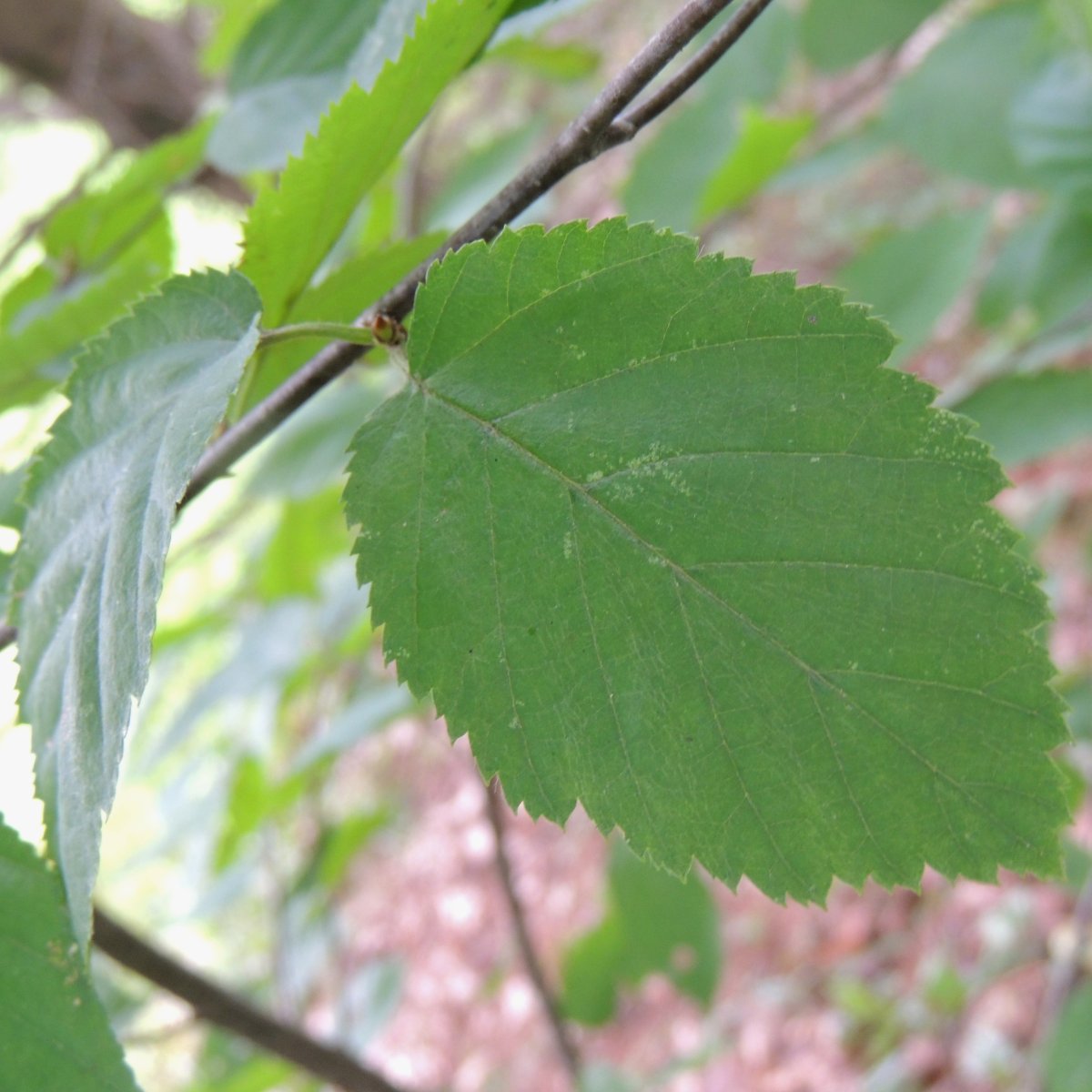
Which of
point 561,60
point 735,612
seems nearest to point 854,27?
point 561,60

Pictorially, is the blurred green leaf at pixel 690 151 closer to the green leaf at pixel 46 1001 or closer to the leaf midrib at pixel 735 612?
the leaf midrib at pixel 735 612

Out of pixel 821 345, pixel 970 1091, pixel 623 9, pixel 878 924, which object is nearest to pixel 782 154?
pixel 821 345

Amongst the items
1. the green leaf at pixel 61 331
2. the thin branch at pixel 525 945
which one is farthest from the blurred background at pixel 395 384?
the thin branch at pixel 525 945

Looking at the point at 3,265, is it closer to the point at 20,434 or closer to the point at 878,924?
the point at 20,434

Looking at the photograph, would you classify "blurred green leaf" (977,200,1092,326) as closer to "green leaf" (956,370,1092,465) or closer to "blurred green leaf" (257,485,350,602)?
"green leaf" (956,370,1092,465)

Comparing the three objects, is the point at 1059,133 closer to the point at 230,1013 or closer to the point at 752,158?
the point at 752,158

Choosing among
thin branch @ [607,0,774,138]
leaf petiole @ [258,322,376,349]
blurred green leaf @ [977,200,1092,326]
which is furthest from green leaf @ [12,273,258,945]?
blurred green leaf @ [977,200,1092,326]
